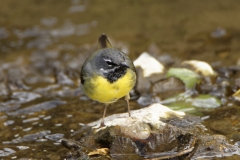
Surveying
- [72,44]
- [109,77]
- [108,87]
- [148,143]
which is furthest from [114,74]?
[72,44]

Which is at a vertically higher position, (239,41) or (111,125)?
(239,41)

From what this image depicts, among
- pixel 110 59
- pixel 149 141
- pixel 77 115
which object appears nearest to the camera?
pixel 149 141

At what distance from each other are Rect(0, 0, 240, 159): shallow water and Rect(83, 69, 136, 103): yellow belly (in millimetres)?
1047

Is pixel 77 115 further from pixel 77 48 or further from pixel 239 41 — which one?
pixel 239 41

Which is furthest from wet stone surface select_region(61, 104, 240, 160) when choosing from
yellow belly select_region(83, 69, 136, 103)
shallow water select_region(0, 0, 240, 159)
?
shallow water select_region(0, 0, 240, 159)

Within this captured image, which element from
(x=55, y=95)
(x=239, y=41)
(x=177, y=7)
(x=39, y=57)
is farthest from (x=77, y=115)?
(x=177, y=7)

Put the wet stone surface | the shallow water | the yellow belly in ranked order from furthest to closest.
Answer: the shallow water
the yellow belly
the wet stone surface

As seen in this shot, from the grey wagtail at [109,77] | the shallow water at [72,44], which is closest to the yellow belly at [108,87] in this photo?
the grey wagtail at [109,77]

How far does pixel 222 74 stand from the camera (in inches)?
342

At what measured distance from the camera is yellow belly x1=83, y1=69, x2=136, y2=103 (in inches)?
234

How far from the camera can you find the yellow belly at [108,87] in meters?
5.95

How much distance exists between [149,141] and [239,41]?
556 cm

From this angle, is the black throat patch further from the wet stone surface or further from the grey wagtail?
the wet stone surface

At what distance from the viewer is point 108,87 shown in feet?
19.5
